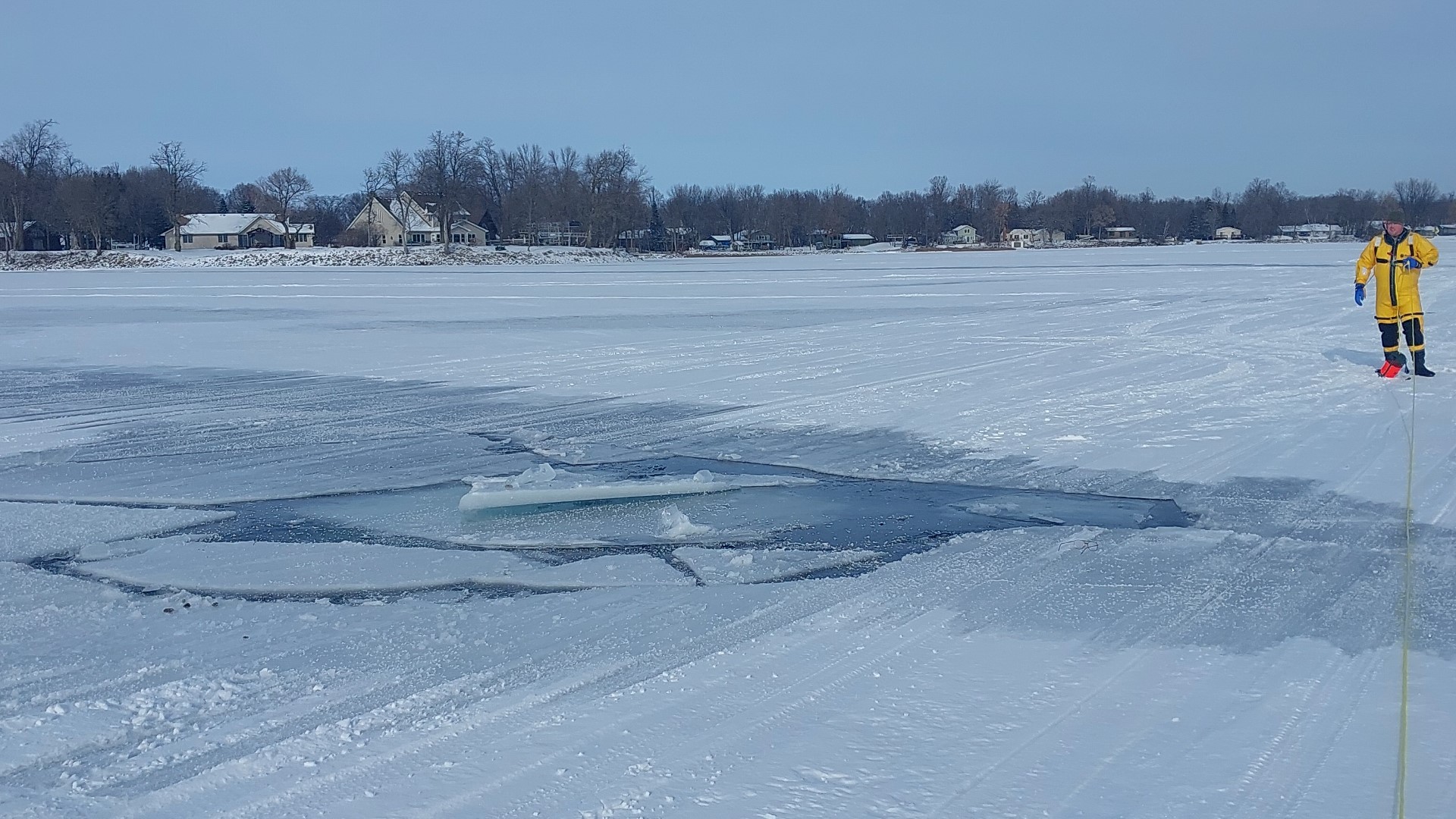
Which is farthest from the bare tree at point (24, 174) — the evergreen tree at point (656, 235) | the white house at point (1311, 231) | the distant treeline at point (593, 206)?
the white house at point (1311, 231)

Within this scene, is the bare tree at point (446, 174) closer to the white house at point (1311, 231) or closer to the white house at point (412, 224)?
the white house at point (412, 224)

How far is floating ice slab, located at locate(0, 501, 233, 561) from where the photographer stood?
623 cm

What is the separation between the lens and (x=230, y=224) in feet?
348

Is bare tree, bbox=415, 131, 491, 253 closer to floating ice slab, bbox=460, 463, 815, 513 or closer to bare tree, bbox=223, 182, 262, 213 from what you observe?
bare tree, bbox=223, 182, 262, 213

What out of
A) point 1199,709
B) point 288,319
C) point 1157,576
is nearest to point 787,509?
point 1157,576

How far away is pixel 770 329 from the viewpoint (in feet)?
59.6

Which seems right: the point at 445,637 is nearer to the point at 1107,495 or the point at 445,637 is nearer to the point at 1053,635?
the point at 1053,635

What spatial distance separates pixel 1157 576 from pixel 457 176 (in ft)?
298

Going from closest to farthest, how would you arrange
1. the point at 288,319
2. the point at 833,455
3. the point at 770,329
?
the point at 833,455, the point at 770,329, the point at 288,319

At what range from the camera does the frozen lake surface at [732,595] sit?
3525 mm

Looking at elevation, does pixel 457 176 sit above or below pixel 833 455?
above

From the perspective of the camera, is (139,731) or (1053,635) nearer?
(139,731)

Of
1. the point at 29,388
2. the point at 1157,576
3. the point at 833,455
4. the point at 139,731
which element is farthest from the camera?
the point at 29,388

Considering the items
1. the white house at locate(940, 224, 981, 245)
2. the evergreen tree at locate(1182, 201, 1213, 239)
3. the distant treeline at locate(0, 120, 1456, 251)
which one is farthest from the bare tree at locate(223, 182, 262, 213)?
the evergreen tree at locate(1182, 201, 1213, 239)
